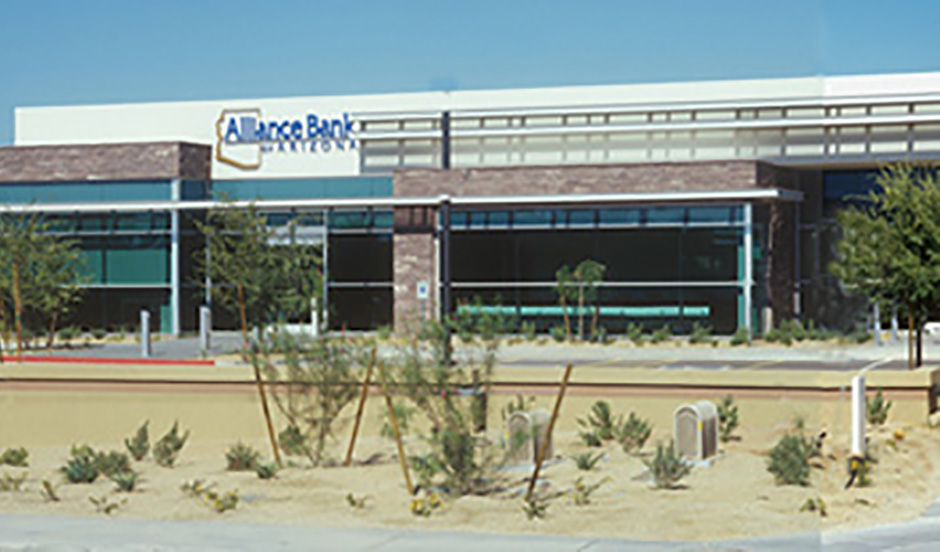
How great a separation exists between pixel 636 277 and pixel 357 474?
30.0 meters

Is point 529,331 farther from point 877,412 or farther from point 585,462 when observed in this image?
point 585,462

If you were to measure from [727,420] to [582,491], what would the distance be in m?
5.79

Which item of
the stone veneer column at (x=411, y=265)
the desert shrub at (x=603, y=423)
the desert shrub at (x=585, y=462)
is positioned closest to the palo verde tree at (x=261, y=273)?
the stone veneer column at (x=411, y=265)

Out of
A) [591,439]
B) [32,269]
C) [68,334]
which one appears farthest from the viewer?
[68,334]

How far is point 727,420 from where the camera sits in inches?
819

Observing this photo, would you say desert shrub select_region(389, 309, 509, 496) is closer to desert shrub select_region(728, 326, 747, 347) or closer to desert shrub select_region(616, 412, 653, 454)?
desert shrub select_region(616, 412, 653, 454)

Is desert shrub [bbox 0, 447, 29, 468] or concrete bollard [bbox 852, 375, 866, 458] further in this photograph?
desert shrub [bbox 0, 447, 29, 468]

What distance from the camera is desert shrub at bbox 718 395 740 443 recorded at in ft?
65.9

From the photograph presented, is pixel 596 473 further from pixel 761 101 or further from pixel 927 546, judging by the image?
pixel 761 101

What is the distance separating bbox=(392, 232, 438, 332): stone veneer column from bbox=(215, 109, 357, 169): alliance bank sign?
6.53 meters

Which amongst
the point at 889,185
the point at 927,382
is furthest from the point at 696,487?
the point at 889,185

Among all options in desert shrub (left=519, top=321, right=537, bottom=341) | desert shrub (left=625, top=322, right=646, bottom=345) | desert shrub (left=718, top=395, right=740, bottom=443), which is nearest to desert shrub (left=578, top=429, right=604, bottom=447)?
desert shrub (left=718, top=395, right=740, bottom=443)

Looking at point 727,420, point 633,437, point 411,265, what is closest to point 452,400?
point 633,437

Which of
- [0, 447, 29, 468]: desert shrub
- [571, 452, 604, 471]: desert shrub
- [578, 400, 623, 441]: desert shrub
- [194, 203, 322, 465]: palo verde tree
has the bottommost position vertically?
[0, 447, 29, 468]: desert shrub
